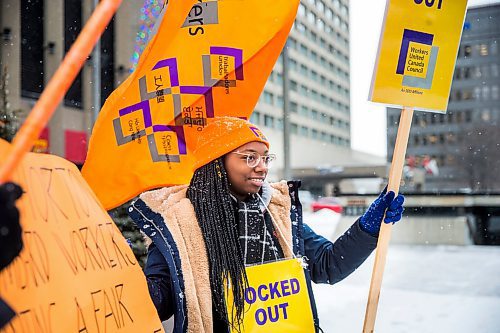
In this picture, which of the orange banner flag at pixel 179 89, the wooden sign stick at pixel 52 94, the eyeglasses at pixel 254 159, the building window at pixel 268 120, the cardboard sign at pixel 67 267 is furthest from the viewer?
the building window at pixel 268 120

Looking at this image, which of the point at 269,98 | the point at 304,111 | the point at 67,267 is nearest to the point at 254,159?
the point at 67,267

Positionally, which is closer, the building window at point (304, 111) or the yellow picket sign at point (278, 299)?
the yellow picket sign at point (278, 299)

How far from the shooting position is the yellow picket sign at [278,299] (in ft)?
6.46

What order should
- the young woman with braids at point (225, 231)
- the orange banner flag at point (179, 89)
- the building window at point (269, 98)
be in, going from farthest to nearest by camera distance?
the building window at point (269, 98) < the orange banner flag at point (179, 89) < the young woman with braids at point (225, 231)

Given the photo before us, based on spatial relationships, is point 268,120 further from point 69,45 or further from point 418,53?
point 418,53

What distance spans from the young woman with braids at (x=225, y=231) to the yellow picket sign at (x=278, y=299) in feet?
0.11

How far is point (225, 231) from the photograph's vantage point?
1998 millimetres

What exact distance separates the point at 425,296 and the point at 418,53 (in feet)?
17.4

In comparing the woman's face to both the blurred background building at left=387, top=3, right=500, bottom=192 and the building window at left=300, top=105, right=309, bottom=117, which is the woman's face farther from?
the building window at left=300, top=105, right=309, bottom=117

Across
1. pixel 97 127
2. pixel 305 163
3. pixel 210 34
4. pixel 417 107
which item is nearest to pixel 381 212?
pixel 417 107

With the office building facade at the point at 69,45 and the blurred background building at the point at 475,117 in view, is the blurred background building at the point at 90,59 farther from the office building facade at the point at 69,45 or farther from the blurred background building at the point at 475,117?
the blurred background building at the point at 475,117

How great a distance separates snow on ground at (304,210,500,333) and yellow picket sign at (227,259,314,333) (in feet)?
12.2

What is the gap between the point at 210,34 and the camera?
99.9 inches

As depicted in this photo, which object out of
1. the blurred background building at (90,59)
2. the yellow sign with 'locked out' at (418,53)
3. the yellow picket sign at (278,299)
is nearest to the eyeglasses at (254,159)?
the yellow picket sign at (278,299)
